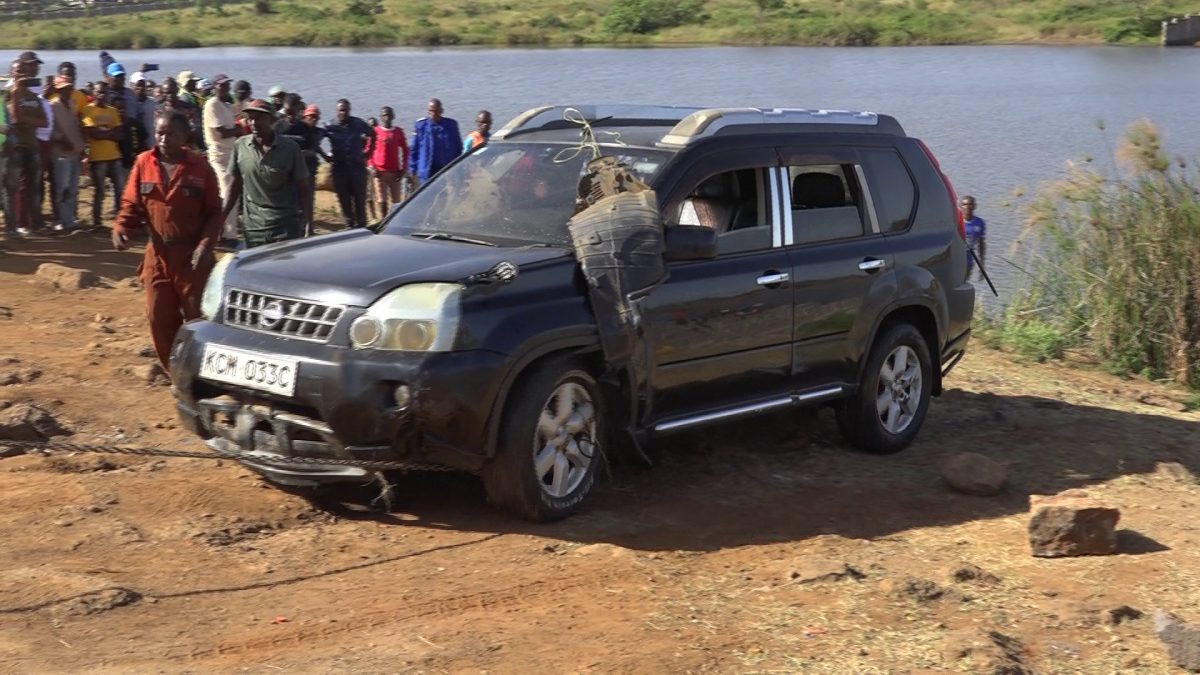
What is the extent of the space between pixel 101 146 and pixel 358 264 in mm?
9626

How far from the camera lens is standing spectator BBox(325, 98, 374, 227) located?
15.9 meters

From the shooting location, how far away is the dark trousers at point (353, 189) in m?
16.0

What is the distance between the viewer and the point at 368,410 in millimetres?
6109

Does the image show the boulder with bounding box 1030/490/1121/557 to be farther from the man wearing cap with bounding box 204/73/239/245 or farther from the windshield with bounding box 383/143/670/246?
the man wearing cap with bounding box 204/73/239/245

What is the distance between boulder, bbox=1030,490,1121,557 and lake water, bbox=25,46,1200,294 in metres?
11.5

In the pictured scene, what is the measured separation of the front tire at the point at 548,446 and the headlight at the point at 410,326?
0.45m

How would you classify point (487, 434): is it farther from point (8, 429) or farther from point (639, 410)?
point (8, 429)

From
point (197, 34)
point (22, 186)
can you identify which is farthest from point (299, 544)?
point (197, 34)

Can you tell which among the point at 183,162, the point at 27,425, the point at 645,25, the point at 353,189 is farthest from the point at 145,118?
the point at 645,25

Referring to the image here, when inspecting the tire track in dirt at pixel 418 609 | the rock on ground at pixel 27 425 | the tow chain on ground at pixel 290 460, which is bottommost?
the tire track in dirt at pixel 418 609

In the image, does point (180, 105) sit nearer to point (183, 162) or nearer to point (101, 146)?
point (101, 146)

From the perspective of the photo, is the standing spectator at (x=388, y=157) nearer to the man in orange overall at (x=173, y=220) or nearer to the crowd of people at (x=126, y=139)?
the crowd of people at (x=126, y=139)

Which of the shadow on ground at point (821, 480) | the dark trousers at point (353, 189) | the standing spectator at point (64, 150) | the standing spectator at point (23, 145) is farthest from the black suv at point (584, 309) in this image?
the dark trousers at point (353, 189)

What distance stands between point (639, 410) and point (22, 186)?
31.0 feet
